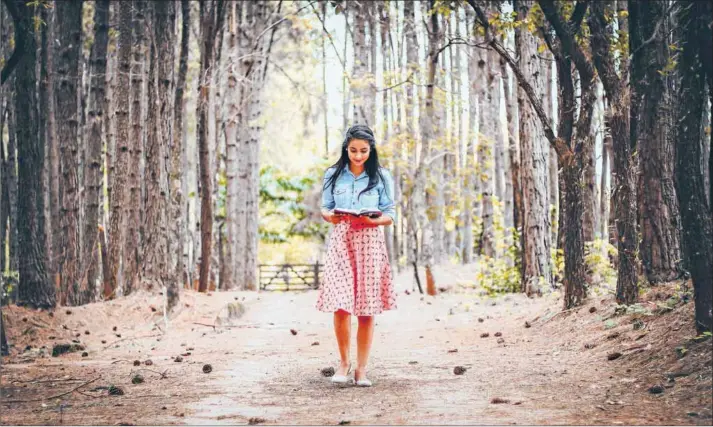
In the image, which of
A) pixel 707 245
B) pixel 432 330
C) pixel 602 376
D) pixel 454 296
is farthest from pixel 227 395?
pixel 454 296

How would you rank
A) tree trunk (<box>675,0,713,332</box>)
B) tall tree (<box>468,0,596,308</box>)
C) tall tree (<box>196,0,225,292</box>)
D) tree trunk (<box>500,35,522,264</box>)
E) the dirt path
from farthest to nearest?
1. tall tree (<box>196,0,225,292</box>)
2. tree trunk (<box>500,35,522,264</box>)
3. tall tree (<box>468,0,596,308</box>)
4. tree trunk (<box>675,0,713,332</box>)
5. the dirt path

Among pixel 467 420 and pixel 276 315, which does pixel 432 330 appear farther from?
pixel 467 420

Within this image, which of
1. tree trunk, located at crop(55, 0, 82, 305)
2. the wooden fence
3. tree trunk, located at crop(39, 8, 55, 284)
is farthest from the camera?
the wooden fence

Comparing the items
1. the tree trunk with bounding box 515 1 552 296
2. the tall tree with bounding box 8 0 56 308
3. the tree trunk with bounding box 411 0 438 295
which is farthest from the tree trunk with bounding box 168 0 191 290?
the tree trunk with bounding box 515 1 552 296

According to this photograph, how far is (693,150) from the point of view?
5164 millimetres

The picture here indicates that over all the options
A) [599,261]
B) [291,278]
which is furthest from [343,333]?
[291,278]

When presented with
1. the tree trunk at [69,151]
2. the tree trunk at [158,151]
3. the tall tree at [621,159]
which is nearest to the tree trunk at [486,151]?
the tree trunk at [158,151]

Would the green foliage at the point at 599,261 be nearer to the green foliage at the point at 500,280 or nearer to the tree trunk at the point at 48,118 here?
the green foliage at the point at 500,280

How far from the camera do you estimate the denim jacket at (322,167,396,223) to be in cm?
611

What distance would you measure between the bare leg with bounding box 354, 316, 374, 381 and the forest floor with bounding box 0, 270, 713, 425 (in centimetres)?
17

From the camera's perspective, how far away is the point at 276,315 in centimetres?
1408

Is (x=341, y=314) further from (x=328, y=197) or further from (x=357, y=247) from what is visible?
(x=328, y=197)

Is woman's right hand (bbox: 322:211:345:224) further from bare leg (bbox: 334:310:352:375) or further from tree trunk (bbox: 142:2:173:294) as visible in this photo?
tree trunk (bbox: 142:2:173:294)

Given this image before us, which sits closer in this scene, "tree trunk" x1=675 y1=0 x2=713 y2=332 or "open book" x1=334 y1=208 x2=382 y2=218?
"tree trunk" x1=675 y1=0 x2=713 y2=332
